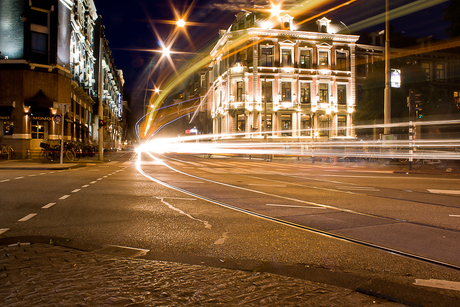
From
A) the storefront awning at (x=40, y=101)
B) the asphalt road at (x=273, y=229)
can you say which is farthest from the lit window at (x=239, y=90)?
the asphalt road at (x=273, y=229)

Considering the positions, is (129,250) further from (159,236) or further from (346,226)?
(346,226)

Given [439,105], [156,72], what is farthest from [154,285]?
[156,72]

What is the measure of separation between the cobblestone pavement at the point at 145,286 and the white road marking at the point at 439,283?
70 centimetres

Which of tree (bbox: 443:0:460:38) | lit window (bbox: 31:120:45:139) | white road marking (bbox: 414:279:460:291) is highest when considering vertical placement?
tree (bbox: 443:0:460:38)

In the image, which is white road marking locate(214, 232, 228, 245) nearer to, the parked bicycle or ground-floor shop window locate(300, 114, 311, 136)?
the parked bicycle

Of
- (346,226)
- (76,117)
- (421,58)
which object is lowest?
(346,226)

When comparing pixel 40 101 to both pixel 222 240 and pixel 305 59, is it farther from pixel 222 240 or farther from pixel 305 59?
pixel 305 59

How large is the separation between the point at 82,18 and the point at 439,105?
45008 millimetres

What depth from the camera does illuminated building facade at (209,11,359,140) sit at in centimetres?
5078

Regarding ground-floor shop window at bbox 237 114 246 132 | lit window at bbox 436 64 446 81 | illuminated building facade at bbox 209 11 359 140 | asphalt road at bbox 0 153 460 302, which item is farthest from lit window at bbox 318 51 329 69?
asphalt road at bbox 0 153 460 302

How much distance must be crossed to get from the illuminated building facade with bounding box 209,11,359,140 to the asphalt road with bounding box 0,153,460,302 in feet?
134

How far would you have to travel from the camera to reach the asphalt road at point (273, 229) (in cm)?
399

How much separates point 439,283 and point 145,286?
287 centimetres

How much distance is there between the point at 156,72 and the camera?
3524 inches
